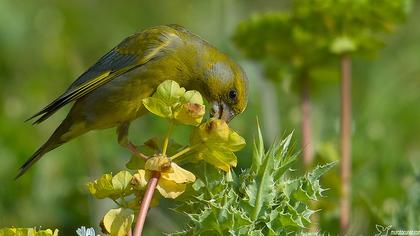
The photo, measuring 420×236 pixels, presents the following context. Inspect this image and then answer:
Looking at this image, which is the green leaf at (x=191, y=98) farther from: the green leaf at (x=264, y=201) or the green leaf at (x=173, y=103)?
the green leaf at (x=264, y=201)

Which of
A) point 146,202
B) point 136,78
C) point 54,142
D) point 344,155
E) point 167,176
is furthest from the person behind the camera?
point 54,142

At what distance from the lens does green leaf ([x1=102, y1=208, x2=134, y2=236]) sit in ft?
7.32

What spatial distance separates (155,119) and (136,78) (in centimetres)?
129

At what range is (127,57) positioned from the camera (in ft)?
14.4

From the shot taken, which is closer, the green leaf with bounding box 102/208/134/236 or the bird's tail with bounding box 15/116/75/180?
the green leaf with bounding box 102/208/134/236

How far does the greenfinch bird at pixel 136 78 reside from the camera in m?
4.12

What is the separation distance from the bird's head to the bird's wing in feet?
1.04

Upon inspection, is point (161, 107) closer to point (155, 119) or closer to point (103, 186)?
point (103, 186)

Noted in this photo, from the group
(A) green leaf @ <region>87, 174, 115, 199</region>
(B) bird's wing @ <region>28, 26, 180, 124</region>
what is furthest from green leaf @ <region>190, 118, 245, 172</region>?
(B) bird's wing @ <region>28, 26, 180, 124</region>

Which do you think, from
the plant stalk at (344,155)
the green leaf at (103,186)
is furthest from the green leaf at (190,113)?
the plant stalk at (344,155)

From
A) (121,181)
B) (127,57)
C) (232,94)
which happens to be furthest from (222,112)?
(121,181)

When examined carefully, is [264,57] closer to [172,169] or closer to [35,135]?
[35,135]

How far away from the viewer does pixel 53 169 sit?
5.20 m

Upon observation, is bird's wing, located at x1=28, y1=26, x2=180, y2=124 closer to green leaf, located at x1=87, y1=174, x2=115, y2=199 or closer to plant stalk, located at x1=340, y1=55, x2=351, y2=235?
plant stalk, located at x1=340, y1=55, x2=351, y2=235
